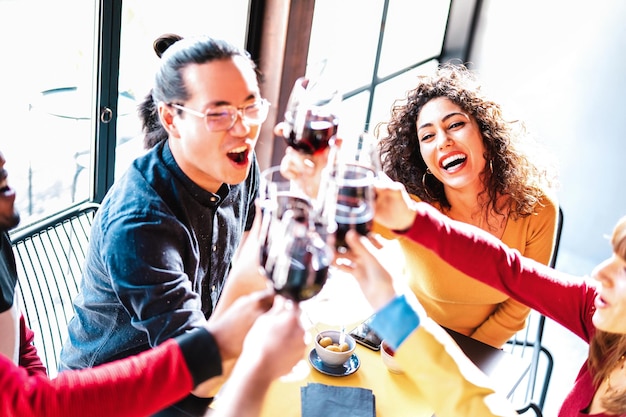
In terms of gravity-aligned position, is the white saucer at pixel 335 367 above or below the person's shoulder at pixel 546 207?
below

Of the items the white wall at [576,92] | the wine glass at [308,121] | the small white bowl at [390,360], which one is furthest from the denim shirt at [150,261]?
the white wall at [576,92]

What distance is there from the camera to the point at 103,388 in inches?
39.9

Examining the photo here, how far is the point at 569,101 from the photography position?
4.02m

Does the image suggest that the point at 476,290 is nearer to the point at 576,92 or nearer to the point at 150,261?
the point at 150,261

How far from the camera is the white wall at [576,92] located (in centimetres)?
387

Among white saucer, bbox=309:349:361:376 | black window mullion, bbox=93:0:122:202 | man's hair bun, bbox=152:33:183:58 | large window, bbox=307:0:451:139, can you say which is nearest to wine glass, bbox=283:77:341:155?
man's hair bun, bbox=152:33:183:58

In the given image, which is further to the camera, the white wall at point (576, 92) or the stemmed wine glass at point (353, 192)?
the white wall at point (576, 92)

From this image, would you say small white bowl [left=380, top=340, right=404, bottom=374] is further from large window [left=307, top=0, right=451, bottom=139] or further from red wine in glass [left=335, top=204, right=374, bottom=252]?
large window [left=307, top=0, right=451, bottom=139]

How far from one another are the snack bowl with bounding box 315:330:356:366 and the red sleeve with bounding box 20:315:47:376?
665mm

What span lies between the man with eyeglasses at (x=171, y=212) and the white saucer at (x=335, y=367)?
11.5 inches

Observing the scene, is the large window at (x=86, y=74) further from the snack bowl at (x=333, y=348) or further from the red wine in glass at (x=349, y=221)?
the red wine in glass at (x=349, y=221)

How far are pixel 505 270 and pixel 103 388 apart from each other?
0.92 metres

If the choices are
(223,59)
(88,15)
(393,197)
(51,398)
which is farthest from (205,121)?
(88,15)

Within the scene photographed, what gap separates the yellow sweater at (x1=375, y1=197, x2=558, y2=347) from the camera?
6.72ft
